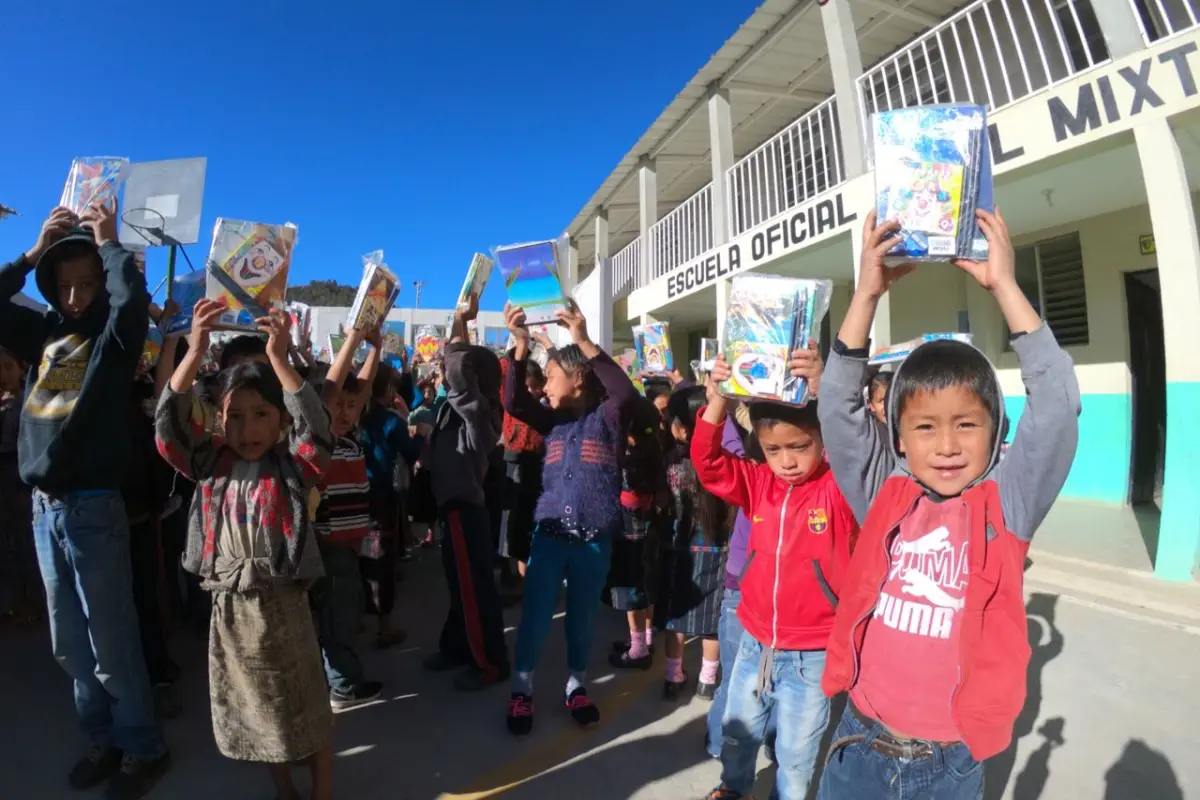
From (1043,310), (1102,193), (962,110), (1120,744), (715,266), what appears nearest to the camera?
(962,110)

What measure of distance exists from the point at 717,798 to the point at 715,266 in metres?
7.40

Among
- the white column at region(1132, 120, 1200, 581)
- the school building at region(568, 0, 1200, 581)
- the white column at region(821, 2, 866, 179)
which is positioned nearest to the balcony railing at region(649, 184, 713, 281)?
the school building at region(568, 0, 1200, 581)

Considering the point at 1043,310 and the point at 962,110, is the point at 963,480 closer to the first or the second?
the point at 962,110

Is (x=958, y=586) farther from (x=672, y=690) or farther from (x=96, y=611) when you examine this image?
(x=96, y=611)

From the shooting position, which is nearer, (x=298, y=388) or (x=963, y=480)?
(x=963, y=480)

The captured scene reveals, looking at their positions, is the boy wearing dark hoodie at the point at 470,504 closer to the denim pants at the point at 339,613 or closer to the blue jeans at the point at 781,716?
the denim pants at the point at 339,613

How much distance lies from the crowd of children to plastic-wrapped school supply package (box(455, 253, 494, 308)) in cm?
16

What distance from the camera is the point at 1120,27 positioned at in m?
4.61

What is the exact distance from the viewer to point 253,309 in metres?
2.24

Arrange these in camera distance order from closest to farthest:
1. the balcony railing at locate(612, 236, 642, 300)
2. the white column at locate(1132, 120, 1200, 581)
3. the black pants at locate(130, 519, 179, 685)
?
the black pants at locate(130, 519, 179, 685) → the white column at locate(1132, 120, 1200, 581) → the balcony railing at locate(612, 236, 642, 300)

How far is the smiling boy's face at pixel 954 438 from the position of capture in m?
1.41

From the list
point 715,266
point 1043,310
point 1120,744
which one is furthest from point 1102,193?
point 1120,744

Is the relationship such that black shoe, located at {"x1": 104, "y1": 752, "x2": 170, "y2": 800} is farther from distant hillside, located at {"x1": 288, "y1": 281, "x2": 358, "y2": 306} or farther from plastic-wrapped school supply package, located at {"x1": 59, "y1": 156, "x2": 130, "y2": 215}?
distant hillside, located at {"x1": 288, "y1": 281, "x2": 358, "y2": 306}

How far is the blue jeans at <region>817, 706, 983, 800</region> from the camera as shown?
134 cm
